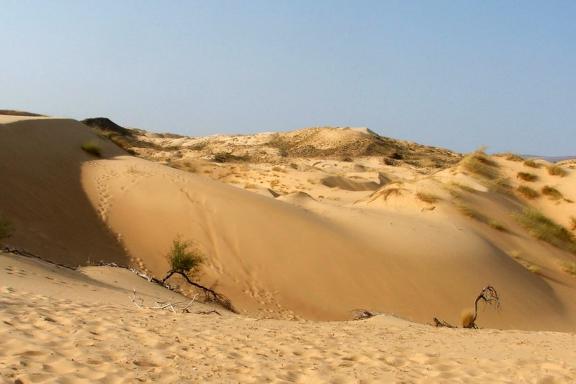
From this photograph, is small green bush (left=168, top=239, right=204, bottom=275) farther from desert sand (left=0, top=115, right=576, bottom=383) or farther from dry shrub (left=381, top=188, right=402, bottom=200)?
dry shrub (left=381, top=188, right=402, bottom=200)

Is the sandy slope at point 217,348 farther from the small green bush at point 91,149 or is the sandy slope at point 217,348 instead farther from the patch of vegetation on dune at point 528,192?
the patch of vegetation on dune at point 528,192

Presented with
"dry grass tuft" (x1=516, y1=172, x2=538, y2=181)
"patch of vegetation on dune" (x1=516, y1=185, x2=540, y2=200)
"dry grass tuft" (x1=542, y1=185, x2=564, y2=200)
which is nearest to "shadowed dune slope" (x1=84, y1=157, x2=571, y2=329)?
"patch of vegetation on dune" (x1=516, y1=185, x2=540, y2=200)

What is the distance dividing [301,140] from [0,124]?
26718 millimetres

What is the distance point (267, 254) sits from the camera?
11.3 meters

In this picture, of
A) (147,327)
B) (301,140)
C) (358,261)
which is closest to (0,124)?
(358,261)

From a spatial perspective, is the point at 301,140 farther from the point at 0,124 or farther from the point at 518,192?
the point at 0,124

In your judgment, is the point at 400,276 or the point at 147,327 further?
the point at 400,276

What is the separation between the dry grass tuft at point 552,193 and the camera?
16.6 metres

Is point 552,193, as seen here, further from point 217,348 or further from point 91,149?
point 217,348

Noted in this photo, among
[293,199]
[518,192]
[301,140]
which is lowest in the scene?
[293,199]

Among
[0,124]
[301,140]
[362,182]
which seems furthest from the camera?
[301,140]

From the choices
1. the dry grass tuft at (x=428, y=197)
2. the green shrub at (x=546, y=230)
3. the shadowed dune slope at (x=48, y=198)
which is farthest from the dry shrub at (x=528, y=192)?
the shadowed dune slope at (x=48, y=198)

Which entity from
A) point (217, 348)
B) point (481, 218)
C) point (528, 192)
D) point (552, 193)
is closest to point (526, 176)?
point (528, 192)

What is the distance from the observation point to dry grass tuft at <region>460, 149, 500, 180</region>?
685 inches
